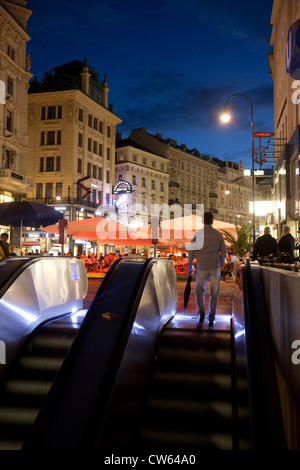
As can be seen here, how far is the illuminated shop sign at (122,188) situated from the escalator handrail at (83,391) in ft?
149

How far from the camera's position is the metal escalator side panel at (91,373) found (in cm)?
362

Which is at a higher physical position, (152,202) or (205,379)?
(152,202)

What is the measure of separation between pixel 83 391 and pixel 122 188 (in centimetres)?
4775

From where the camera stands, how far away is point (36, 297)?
6.07 m

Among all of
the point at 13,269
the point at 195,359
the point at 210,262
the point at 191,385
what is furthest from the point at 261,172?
the point at 191,385

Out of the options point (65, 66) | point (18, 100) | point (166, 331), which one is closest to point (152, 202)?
point (65, 66)

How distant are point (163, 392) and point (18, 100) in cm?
3705

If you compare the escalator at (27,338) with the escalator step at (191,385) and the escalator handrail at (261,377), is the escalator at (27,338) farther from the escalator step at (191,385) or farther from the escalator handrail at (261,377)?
the escalator handrail at (261,377)

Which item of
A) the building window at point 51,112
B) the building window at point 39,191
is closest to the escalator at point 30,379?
the building window at point 39,191

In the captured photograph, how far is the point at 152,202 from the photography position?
6656 centimetres

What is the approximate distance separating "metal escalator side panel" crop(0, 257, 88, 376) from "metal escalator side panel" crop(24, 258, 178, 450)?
120cm

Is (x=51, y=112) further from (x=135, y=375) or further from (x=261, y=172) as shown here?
(x=135, y=375)

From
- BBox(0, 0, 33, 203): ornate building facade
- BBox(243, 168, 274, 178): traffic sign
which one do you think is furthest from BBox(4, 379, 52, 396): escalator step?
BBox(0, 0, 33, 203): ornate building facade

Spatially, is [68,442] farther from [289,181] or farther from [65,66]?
[65,66]
